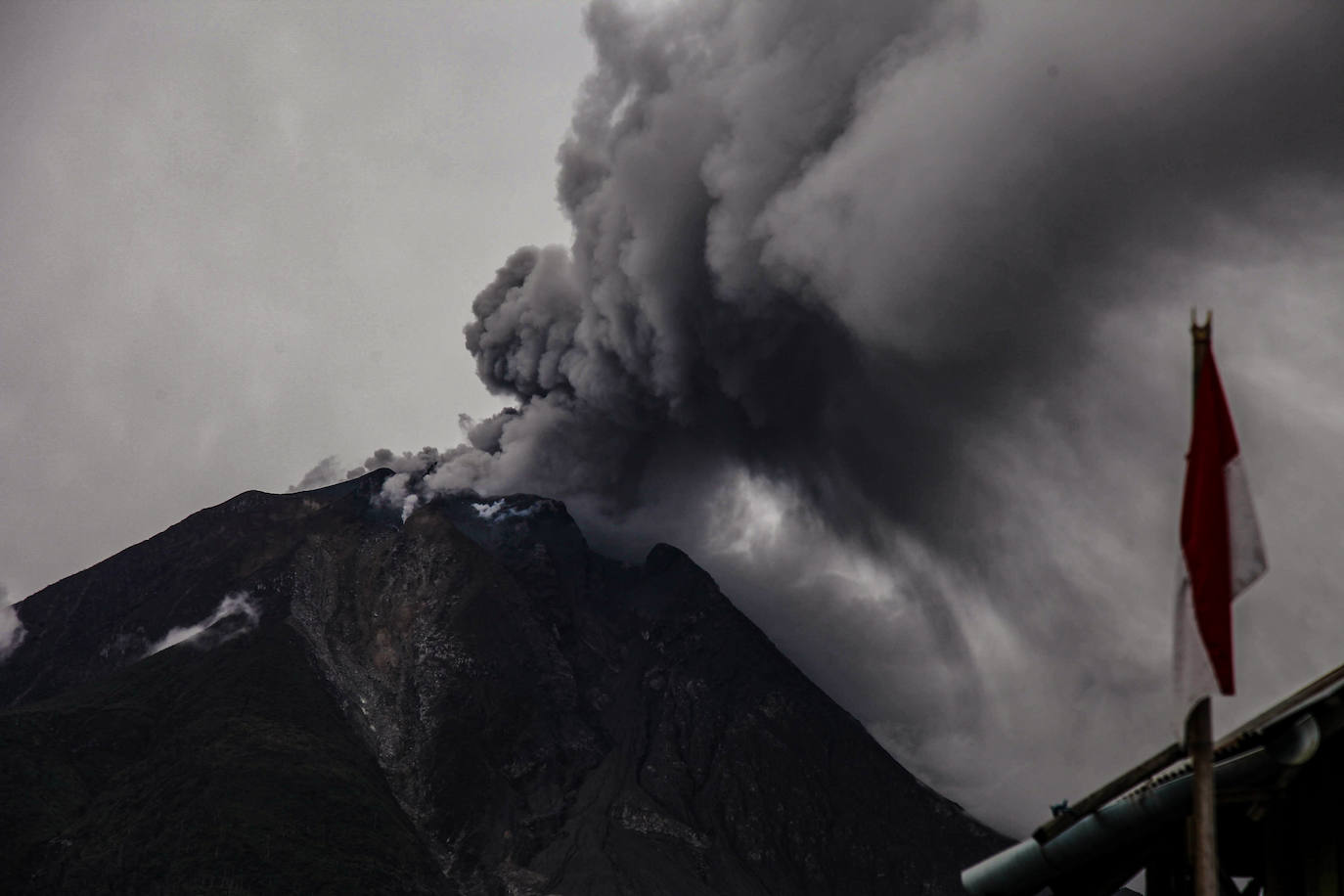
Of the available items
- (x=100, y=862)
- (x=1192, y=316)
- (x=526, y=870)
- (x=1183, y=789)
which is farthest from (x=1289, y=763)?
(x=526, y=870)

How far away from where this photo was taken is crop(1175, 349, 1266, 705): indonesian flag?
764 cm

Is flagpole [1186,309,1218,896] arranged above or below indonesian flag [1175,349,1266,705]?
below

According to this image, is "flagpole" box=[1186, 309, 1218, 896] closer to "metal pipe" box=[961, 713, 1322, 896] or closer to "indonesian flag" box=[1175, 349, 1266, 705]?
"indonesian flag" box=[1175, 349, 1266, 705]

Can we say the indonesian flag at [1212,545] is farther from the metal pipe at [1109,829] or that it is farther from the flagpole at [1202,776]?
the metal pipe at [1109,829]

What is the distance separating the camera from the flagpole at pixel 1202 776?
6742 millimetres

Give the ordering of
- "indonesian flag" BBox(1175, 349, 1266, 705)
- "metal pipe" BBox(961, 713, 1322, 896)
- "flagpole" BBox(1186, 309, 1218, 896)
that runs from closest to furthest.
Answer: "flagpole" BBox(1186, 309, 1218, 896)
"indonesian flag" BBox(1175, 349, 1266, 705)
"metal pipe" BBox(961, 713, 1322, 896)

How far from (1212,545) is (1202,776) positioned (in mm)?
1582

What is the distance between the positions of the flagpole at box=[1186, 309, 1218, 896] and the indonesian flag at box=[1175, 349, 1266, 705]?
0.35 ft

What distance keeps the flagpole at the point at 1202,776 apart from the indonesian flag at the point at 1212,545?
0.35ft

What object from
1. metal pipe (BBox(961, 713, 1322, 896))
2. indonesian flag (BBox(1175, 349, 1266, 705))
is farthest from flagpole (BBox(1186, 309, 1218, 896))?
metal pipe (BBox(961, 713, 1322, 896))

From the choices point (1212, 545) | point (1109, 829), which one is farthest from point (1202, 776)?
point (1109, 829)

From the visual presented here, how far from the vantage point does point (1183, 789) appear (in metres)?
8.91

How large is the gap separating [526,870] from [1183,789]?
19878cm

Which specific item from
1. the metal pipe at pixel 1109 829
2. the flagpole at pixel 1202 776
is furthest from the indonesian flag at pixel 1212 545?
the metal pipe at pixel 1109 829
